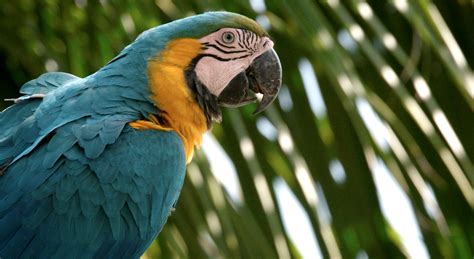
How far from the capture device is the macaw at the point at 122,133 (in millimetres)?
2213

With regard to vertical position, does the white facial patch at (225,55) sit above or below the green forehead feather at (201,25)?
below

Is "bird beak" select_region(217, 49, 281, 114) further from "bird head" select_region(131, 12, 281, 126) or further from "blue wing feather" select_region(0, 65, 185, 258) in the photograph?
"blue wing feather" select_region(0, 65, 185, 258)

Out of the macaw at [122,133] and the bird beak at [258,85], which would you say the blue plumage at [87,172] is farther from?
the bird beak at [258,85]

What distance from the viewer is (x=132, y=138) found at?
2.28m

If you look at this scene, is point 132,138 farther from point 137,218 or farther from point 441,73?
point 441,73

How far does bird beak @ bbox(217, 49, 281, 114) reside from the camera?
8.11 feet

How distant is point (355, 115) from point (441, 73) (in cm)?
54

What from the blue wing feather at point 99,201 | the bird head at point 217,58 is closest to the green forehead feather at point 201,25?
the bird head at point 217,58

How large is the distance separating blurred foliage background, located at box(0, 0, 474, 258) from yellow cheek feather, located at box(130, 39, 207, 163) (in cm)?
9

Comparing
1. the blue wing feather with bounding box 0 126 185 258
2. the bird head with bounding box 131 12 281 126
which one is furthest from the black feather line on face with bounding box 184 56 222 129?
the blue wing feather with bounding box 0 126 185 258

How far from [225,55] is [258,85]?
8 centimetres

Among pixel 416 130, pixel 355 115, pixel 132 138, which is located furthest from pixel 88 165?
pixel 416 130

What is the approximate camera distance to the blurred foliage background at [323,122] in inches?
96.6

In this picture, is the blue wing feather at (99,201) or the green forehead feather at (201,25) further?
the green forehead feather at (201,25)
